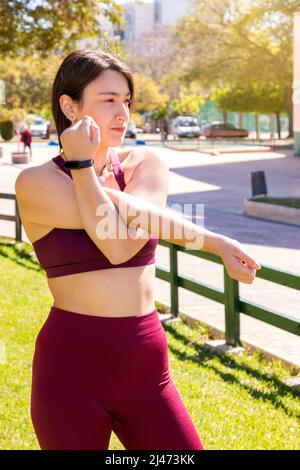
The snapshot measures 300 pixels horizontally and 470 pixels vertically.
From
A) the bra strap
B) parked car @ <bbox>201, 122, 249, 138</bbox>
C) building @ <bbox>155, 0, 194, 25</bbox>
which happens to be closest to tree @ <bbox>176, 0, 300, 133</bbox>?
parked car @ <bbox>201, 122, 249, 138</bbox>

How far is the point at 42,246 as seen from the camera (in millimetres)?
2562

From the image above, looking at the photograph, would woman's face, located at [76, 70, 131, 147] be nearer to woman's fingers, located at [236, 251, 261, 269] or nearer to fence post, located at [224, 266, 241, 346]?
woman's fingers, located at [236, 251, 261, 269]

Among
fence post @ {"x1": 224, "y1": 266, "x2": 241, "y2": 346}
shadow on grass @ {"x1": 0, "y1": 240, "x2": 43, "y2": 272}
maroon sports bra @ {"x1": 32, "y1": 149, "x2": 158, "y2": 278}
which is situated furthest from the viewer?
shadow on grass @ {"x1": 0, "y1": 240, "x2": 43, "y2": 272}

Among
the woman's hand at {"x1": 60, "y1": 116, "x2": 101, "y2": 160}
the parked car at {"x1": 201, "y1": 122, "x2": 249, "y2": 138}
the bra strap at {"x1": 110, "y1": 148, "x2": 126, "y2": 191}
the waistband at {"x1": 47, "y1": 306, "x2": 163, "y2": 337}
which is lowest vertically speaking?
the parked car at {"x1": 201, "y1": 122, "x2": 249, "y2": 138}

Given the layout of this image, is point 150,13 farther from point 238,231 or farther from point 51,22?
point 238,231

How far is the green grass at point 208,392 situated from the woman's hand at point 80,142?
10.4ft

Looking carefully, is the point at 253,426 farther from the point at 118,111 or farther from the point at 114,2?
the point at 114,2

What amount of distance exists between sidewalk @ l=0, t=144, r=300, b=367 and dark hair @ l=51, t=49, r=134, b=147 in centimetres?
336

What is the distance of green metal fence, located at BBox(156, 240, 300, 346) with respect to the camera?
22.5 ft

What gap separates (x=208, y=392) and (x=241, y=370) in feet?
2.38

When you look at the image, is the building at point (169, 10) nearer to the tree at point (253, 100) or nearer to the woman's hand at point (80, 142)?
the tree at point (253, 100)

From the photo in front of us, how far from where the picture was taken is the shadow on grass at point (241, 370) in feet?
20.3
